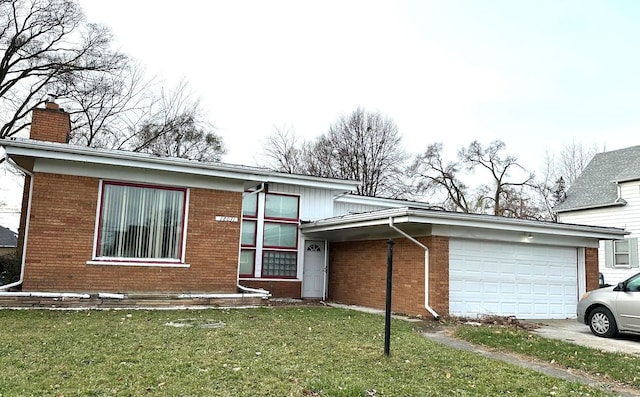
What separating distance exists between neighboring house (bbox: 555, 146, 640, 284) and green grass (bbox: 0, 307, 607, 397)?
49.7 ft

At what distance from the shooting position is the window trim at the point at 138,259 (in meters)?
10.7

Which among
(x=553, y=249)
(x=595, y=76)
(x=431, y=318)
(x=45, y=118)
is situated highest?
(x=595, y=76)

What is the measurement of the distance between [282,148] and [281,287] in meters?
22.5

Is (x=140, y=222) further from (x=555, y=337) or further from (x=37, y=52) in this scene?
(x=37, y=52)

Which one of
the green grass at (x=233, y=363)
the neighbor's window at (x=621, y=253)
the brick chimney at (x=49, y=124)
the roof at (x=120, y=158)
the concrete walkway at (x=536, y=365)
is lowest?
the concrete walkway at (x=536, y=365)

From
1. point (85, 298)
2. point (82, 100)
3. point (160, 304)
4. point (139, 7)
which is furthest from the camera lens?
point (82, 100)

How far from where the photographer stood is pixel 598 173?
73.2 feet

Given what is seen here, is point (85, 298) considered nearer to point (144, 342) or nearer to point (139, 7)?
point (144, 342)

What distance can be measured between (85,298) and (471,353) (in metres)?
7.74

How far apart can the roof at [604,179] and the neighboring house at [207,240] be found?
835cm

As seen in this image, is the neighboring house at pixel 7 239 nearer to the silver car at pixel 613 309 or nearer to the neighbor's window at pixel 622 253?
the silver car at pixel 613 309

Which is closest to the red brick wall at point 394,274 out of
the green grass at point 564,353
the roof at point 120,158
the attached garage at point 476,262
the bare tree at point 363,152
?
the attached garage at point 476,262

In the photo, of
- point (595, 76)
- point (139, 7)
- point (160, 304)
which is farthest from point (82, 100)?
point (595, 76)

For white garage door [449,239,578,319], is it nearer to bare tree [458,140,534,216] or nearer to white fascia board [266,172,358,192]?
white fascia board [266,172,358,192]
